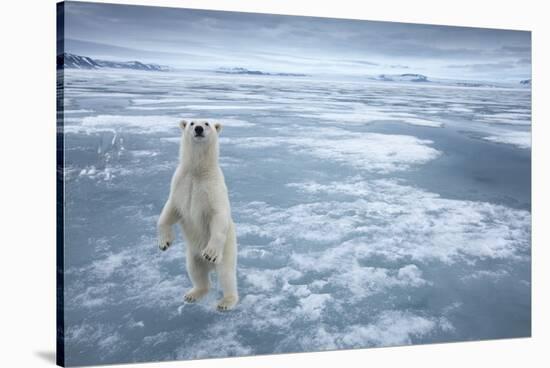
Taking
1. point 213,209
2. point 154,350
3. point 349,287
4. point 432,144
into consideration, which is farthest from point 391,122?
point 154,350

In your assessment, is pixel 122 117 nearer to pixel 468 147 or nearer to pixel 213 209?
pixel 213 209

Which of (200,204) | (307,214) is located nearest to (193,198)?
(200,204)

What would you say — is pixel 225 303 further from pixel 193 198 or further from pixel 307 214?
pixel 307 214

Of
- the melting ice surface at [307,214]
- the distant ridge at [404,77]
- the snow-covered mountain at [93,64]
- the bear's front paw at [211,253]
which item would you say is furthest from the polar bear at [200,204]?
the distant ridge at [404,77]

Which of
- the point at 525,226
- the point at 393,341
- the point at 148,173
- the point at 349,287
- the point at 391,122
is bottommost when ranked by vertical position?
the point at 393,341

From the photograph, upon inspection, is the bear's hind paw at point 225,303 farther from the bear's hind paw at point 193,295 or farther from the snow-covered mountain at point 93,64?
the snow-covered mountain at point 93,64

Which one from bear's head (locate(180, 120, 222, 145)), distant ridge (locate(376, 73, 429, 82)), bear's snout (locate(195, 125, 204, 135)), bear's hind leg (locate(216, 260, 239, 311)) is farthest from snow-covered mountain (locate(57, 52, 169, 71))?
distant ridge (locate(376, 73, 429, 82))
